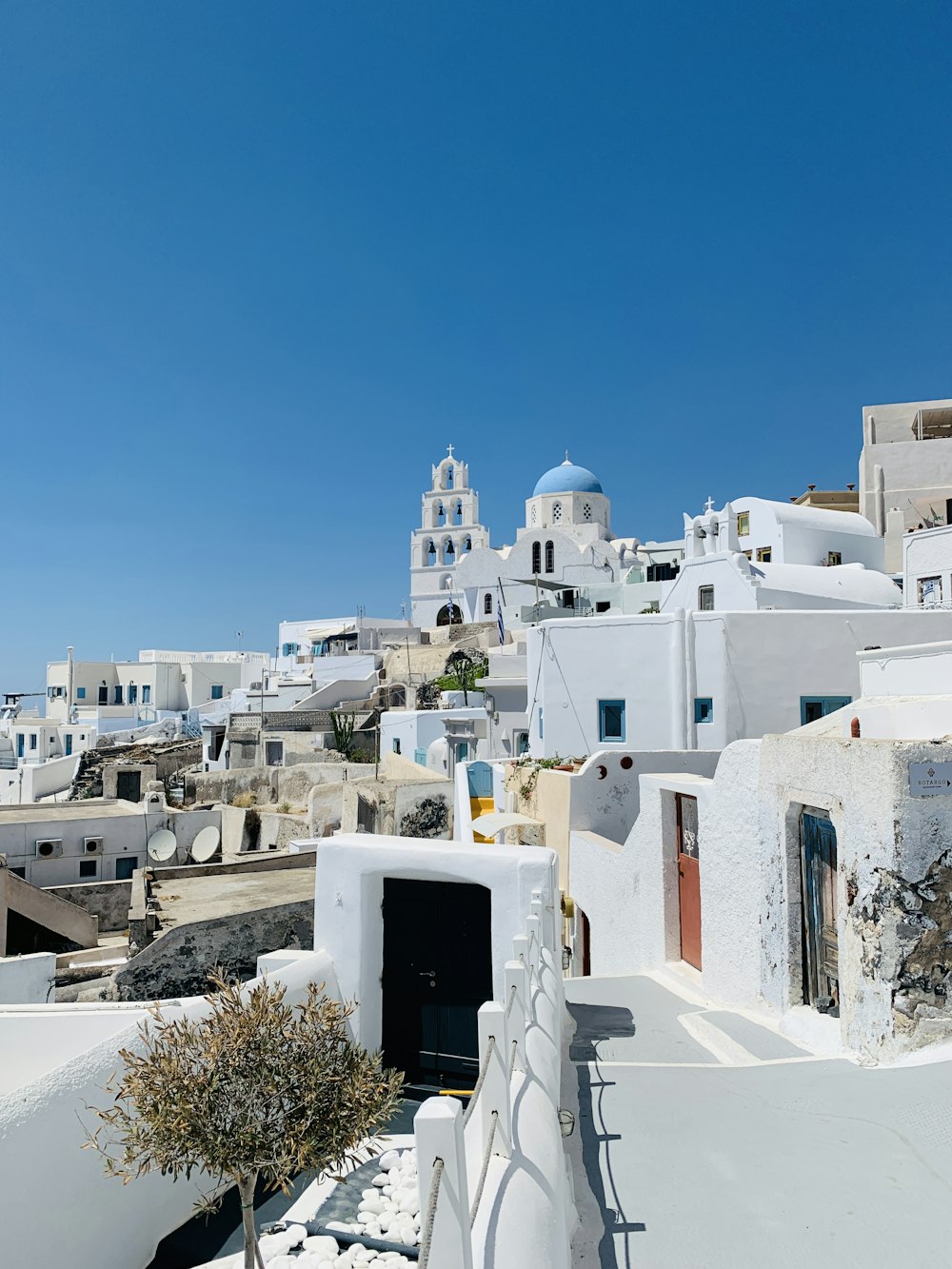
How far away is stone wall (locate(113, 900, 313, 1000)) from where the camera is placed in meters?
15.1

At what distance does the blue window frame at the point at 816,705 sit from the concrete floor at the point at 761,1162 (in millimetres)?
11456

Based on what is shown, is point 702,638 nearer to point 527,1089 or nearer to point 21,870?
point 527,1089

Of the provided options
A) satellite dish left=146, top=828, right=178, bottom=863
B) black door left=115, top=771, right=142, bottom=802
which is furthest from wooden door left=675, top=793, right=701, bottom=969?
black door left=115, top=771, right=142, bottom=802

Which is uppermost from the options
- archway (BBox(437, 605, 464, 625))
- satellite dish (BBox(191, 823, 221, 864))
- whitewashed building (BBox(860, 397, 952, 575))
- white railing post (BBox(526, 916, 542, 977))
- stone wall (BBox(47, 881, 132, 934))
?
whitewashed building (BBox(860, 397, 952, 575))

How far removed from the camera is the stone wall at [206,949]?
15.1 meters

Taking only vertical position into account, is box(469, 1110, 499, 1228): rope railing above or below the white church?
below

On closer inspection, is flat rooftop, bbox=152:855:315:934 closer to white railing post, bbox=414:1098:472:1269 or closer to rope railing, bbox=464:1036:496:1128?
rope railing, bbox=464:1036:496:1128

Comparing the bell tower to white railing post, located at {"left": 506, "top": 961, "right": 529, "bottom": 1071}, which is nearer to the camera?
white railing post, located at {"left": 506, "top": 961, "right": 529, "bottom": 1071}

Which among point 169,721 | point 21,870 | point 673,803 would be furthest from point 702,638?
point 169,721

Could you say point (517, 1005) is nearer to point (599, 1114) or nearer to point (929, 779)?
point (599, 1114)

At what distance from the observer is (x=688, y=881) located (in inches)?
439

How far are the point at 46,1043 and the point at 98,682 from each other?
64.5m

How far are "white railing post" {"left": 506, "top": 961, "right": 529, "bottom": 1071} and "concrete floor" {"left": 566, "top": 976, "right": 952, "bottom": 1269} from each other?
832 mm

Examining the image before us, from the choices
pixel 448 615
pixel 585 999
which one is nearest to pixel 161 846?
pixel 585 999
